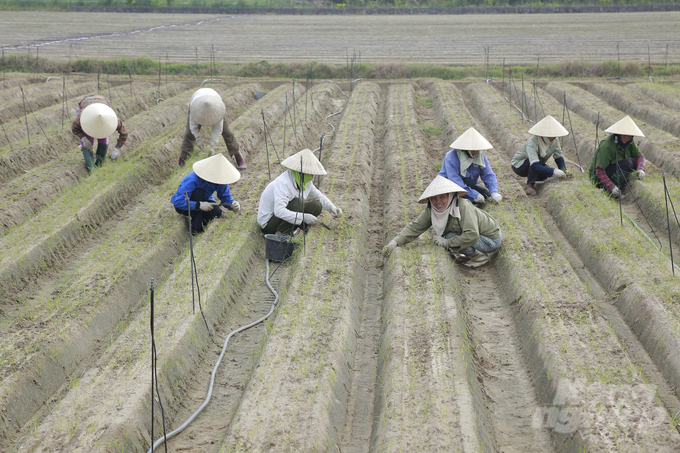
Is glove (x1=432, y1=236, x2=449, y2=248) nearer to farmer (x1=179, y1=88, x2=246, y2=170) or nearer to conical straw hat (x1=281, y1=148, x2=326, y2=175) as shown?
→ conical straw hat (x1=281, y1=148, x2=326, y2=175)

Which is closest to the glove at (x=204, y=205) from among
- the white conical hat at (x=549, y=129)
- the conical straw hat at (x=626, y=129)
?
the white conical hat at (x=549, y=129)

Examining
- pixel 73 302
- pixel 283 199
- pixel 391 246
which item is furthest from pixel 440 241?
pixel 73 302

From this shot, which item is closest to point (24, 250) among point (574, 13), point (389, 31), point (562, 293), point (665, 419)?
point (562, 293)

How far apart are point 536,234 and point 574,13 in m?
34.3

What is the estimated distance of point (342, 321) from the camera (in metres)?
5.14

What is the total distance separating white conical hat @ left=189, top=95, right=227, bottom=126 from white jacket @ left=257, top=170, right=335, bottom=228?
2.45m

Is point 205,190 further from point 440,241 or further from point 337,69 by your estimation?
point 337,69

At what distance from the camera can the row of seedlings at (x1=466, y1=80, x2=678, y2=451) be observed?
150 inches

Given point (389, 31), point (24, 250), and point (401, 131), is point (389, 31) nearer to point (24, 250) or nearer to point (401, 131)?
point (401, 131)

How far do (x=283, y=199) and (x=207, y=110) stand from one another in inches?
107

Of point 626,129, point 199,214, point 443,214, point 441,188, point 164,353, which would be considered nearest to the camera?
point 164,353

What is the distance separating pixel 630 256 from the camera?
Answer: 6.06 metres

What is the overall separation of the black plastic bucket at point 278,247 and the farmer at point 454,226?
1.04m

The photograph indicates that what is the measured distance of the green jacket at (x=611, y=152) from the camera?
788 cm
